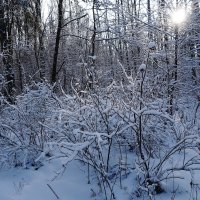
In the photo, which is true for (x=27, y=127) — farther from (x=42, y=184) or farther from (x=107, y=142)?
(x=107, y=142)

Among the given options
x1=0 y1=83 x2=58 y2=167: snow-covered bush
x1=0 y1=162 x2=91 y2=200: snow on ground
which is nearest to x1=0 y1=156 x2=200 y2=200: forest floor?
x1=0 y1=162 x2=91 y2=200: snow on ground

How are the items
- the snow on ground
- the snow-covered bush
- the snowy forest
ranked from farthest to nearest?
the snow-covered bush < the snow on ground < the snowy forest

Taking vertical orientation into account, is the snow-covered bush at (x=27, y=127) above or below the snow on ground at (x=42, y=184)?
above

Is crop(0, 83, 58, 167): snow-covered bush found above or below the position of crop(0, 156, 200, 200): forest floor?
above

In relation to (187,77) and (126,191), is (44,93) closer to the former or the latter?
(126,191)

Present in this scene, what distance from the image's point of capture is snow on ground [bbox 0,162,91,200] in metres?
4.82

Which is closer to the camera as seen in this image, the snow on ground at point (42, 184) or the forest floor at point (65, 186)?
the forest floor at point (65, 186)

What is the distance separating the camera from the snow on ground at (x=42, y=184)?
4.82 meters

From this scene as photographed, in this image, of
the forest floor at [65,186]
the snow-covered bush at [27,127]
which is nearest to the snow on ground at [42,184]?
the forest floor at [65,186]

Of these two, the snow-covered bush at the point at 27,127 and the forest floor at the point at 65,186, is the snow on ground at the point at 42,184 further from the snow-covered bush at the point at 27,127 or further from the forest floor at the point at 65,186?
the snow-covered bush at the point at 27,127

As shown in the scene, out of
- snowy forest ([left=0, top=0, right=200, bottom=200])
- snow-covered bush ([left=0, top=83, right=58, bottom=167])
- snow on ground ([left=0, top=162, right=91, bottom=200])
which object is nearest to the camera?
snowy forest ([left=0, top=0, right=200, bottom=200])

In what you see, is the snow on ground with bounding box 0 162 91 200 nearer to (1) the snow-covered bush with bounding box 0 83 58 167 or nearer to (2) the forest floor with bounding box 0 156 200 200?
(2) the forest floor with bounding box 0 156 200 200

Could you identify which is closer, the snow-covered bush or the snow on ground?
the snow on ground

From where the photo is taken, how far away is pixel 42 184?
5.15 m
